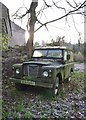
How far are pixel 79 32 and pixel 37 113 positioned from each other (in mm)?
9329

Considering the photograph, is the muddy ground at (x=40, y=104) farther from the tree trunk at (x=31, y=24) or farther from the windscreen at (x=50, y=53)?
the tree trunk at (x=31, y=24)

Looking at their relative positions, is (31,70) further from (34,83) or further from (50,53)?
(50,53)

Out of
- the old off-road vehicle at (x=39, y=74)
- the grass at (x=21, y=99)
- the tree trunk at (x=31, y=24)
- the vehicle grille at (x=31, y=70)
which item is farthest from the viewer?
the tree trunk at (x=31, y=24)

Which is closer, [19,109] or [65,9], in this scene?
[19,109]

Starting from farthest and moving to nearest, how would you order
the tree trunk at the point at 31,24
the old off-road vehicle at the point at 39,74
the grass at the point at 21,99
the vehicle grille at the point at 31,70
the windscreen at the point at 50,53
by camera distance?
the tree trunk at the point at 31,24, the windscreen at the point at 50,53, the vehicle grille at the point at 31,70, the old off-road vehicle at the point at 39,74, the grass at the point at 21,99

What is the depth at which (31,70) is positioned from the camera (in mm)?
7195

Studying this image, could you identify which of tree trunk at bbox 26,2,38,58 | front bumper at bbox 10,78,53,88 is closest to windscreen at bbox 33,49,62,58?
front bumper at bbox 10,78,53,88

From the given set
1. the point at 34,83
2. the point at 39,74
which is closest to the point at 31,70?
the point at 39,74

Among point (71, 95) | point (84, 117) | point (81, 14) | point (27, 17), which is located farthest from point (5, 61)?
point (84, 117)

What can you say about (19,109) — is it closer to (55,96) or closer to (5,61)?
(55,96)

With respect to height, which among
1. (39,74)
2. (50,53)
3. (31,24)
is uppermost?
(31,24)

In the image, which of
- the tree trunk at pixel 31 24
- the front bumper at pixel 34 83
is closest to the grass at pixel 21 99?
the front bumper at pixel 34 83

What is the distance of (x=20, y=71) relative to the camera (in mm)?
7250

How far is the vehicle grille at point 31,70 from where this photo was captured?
23.3 ft
